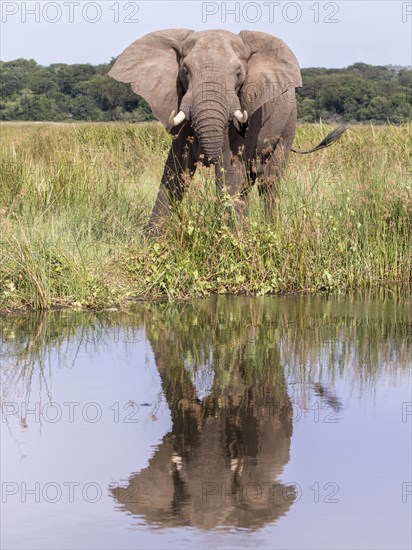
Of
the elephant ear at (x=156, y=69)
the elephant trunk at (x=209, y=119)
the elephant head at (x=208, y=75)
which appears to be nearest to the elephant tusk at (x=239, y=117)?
the elephant head at (x=208, y=75)

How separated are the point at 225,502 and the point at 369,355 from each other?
354 centimetres

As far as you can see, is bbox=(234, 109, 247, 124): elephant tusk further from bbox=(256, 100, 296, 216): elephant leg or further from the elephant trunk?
bbox=(256, 100, 296, 216): elephant leg

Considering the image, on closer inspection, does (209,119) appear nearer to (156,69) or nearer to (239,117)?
(239,117)

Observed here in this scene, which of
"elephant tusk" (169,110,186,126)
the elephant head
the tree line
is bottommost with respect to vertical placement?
the tree line

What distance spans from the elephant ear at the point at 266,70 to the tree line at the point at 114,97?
26427 millimetres

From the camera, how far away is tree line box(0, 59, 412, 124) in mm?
49938

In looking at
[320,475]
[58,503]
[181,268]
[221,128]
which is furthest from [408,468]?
Result: [221,128]

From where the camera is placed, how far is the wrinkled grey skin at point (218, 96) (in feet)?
43.0

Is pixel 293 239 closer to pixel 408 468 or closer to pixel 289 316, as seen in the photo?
pixel 289 316

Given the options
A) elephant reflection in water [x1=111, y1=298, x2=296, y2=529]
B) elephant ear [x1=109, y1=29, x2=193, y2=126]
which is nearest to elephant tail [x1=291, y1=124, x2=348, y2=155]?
elephant ear [x1=109, y1=29, x2=193, y2=126]

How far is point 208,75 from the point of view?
1316 cm

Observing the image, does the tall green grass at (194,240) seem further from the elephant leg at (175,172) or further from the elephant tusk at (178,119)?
the elephant tusk at (178,119)

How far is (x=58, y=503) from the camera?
5.79m

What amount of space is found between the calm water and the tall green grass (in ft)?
2.31
